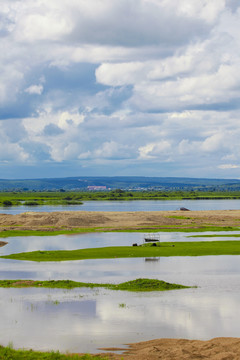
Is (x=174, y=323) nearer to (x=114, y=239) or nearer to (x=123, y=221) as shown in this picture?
(x=114, y=239)

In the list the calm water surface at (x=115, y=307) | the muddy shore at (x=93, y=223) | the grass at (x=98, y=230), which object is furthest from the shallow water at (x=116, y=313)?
the muddy shore at (x=93, y=223)

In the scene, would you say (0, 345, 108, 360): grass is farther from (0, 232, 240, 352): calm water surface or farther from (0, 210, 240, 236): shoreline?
(0, 210, 240, 236): shoreline

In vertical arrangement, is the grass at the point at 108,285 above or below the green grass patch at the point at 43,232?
above

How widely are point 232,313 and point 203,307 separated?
5.96 ft

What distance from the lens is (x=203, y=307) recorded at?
26.7 metres

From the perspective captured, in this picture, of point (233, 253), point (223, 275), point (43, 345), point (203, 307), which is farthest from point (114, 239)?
point (43, 345)

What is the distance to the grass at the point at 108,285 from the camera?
31.9 metres

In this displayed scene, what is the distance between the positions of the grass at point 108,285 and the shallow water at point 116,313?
1092 mm

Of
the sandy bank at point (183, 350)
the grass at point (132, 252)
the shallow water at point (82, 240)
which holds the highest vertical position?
the sandy bank at point (183, 350)

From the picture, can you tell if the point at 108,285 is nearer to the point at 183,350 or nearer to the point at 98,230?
the point at 183,350

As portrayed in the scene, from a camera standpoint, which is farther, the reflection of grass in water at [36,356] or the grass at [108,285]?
the grass at [108,285]

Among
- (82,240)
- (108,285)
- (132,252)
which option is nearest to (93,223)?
(82,240)

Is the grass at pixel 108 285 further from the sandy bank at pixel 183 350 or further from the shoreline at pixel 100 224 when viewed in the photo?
the shoreline at pixel 100 224

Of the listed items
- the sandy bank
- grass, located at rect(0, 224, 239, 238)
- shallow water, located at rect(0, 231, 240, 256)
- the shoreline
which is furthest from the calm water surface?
the shoreline
